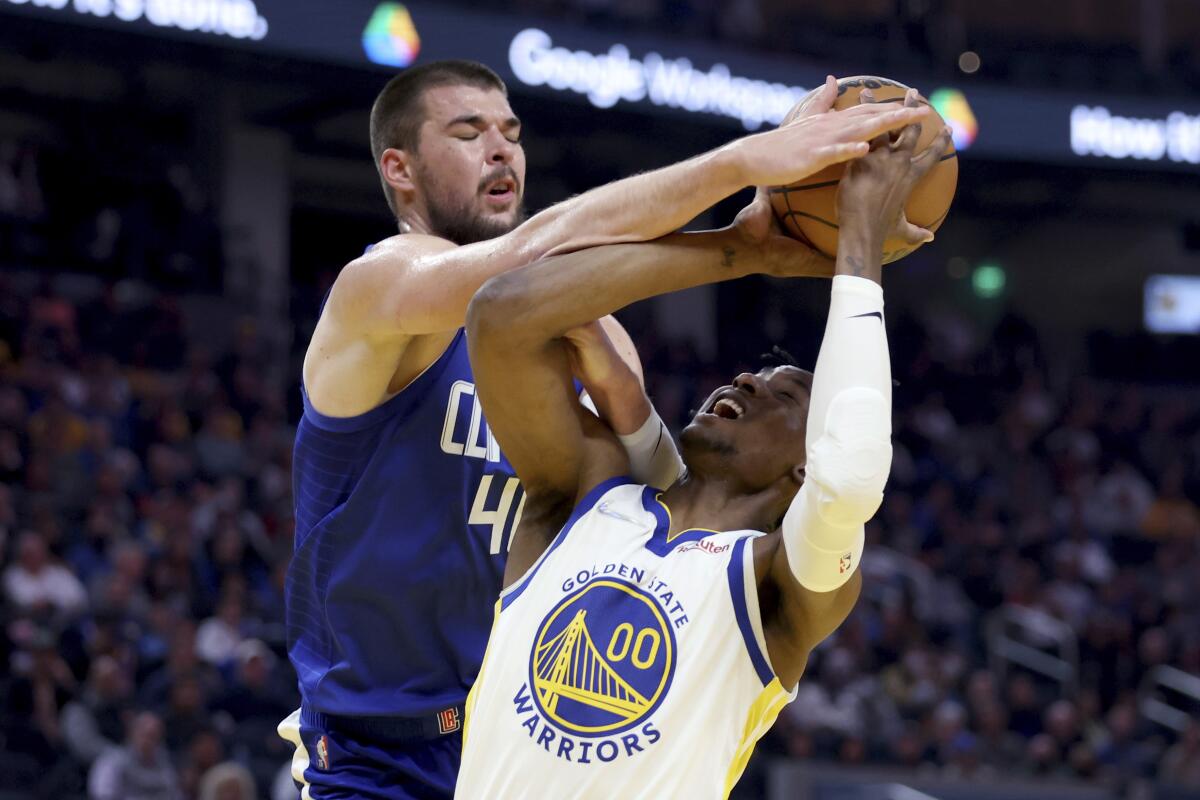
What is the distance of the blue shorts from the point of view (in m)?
3.82

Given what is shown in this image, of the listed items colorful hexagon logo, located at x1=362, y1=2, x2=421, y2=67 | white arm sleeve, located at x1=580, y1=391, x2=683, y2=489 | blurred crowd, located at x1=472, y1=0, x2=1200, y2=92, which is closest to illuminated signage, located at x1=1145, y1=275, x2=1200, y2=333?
blurred crowd, located at x1=472, y1=0, x2=1200, y2=92

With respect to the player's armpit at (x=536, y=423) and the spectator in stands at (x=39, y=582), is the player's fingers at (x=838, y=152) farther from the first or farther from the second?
the spectator in stands at (x=39, y=582)

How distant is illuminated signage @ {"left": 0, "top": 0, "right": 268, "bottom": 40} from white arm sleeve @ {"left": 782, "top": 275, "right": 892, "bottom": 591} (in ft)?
36.9

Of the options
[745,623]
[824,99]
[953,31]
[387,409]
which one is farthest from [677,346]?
[745,623]

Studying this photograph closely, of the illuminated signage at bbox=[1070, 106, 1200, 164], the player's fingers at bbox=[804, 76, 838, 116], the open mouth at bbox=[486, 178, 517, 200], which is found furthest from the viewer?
the illuminated signage at bbox=[1070, 106, 1200, 164]

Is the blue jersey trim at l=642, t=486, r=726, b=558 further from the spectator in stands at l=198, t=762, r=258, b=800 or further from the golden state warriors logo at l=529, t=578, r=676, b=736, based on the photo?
the spectator in stands at l=198, t=762, r=258, b=800

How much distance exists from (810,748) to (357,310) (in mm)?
9119

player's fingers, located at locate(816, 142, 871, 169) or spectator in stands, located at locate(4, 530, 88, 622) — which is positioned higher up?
player's fingers, located at locate(816, 142, 871, 169)

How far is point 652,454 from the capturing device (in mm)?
3586

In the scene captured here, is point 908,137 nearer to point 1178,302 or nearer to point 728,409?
point 728,409

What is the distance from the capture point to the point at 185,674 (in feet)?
31.6

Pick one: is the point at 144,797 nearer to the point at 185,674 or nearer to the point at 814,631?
the point at 185,674

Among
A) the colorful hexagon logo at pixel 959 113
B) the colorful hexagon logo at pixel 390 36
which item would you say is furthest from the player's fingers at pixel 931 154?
the colorful hexagon logo at pixel 959 113

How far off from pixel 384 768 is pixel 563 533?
90 cm
